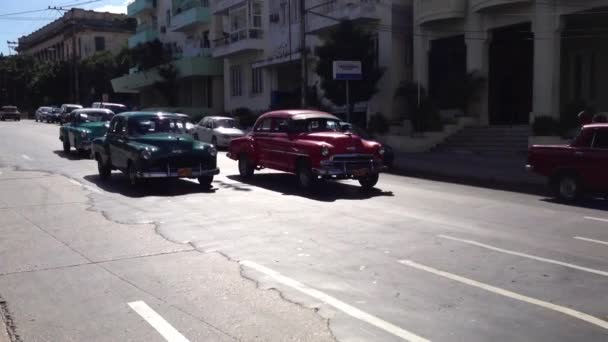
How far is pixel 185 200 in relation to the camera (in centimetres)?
1295

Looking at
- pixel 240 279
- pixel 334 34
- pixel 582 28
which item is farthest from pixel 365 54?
pixel 240 279

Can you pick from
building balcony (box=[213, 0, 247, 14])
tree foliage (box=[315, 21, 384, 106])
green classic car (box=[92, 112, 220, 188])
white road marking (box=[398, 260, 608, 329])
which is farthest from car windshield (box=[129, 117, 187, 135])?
building balcony (box=[213, 0, 247, 14])

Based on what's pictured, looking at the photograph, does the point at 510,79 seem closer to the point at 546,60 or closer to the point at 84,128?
the point at 546,60

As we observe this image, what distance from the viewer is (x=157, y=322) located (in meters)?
5.64

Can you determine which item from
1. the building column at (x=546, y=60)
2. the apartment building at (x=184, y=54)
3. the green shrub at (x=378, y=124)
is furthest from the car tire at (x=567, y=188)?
the apartment building at (x=184, y=54)

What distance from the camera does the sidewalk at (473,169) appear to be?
16.2 meters

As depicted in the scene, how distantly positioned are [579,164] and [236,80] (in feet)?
112

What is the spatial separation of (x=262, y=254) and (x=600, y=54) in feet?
75.5

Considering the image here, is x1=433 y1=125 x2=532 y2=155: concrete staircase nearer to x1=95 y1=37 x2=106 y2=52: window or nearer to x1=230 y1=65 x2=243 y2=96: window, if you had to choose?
x1=230 y1=65 x2=243 y2=96: window

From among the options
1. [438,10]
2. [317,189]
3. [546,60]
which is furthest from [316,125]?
[438,10]

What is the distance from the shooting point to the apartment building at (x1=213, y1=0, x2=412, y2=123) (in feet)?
95.0

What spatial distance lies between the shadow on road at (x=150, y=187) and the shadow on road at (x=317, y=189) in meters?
1.51

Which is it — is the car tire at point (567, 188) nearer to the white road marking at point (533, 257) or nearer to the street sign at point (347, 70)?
the white road marking at point (533, 257)

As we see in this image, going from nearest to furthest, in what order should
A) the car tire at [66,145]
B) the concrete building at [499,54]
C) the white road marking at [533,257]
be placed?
1. the white road marking at [533,257]
2. the car tire at [66,145]
3. the concrete building at [499,54]
